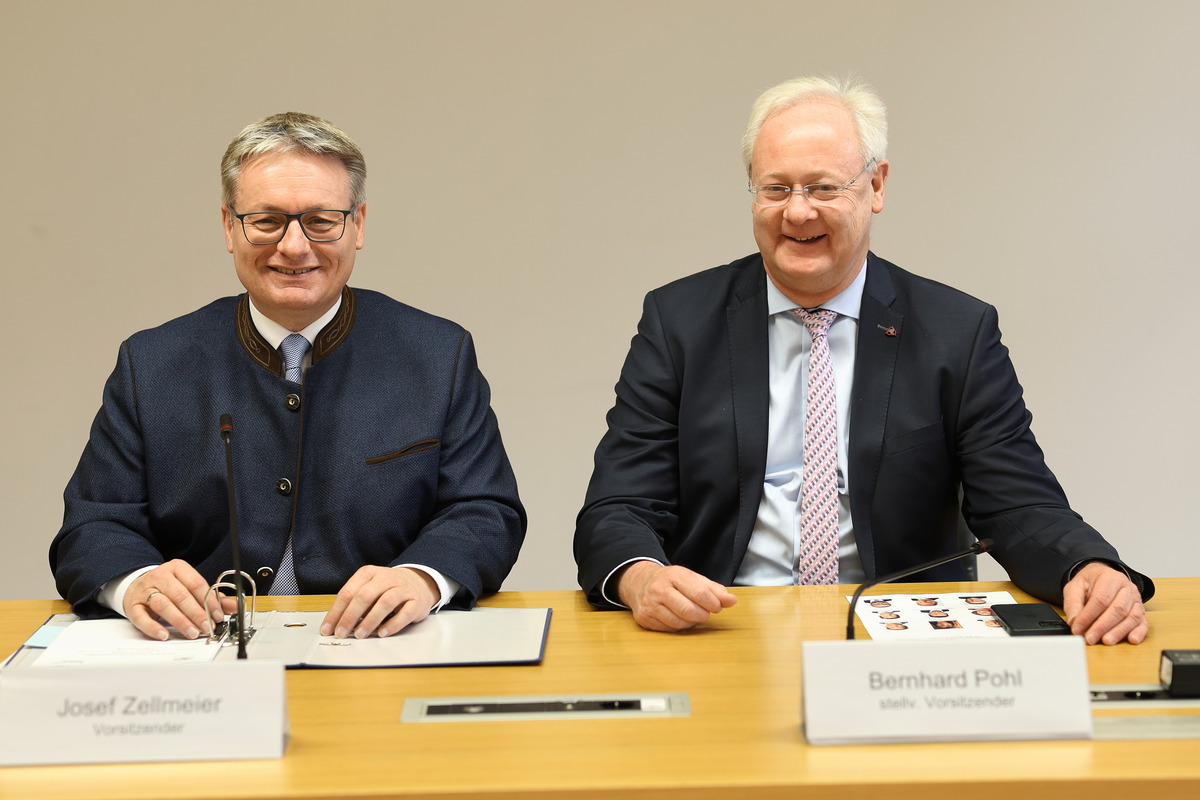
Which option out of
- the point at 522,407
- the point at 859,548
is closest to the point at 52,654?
the point at 859,548

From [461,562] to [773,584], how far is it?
0.70m

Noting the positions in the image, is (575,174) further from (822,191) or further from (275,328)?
(275,328)

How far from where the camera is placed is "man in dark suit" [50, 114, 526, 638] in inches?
89.2

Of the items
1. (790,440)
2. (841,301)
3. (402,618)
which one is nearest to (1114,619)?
(790,440)

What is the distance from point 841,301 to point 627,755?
1334mm

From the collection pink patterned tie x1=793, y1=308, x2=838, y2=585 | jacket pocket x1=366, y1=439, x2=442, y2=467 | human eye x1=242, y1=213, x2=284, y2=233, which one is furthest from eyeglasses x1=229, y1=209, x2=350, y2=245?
pink patterned tie x1=793, y1=308, x2=838, y2=585

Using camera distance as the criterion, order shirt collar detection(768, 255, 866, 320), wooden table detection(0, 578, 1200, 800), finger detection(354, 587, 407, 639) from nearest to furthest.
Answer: wooden table detection(0, 578, 1200, 800), finger detection(354, 587, 407, 639), shirt collar detection(768, 255, 866, 320)

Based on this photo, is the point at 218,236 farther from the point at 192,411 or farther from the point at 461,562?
the point at 461,562

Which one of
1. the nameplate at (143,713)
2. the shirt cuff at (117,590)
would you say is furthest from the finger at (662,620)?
the shirt cuff at (117,590)

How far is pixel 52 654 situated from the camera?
182cm

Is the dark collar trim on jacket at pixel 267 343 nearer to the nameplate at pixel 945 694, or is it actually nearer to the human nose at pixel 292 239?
the human nose at pixel 292 239

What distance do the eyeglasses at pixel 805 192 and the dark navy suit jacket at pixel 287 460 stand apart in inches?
28.9

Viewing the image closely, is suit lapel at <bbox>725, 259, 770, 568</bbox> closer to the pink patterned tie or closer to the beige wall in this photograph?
the pink patterned tie

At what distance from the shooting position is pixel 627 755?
1.44 m
